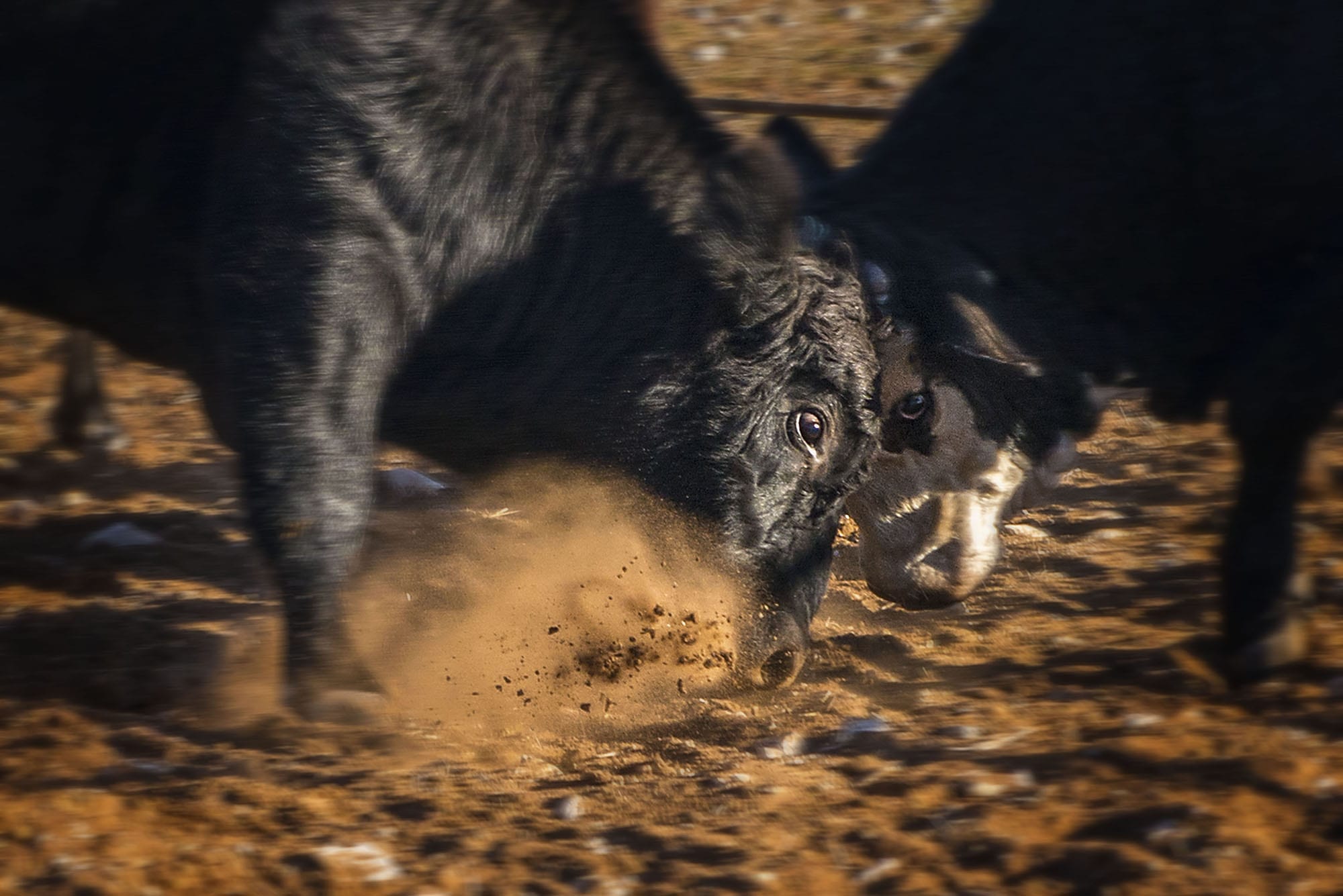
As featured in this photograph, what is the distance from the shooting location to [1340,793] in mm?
→ 2779

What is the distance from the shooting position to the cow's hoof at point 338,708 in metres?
3.32

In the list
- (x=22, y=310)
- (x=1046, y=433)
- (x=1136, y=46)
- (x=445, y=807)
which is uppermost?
(x=1136, y=46)

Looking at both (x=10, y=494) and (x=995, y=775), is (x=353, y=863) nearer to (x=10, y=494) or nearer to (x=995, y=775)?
(x=995, y=775)

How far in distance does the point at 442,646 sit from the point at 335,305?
3.22 feet

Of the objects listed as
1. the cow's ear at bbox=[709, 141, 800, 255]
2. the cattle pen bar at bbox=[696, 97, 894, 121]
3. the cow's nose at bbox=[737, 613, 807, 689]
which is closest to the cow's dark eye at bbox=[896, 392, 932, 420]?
the cow's ear at bbox=[709, 141, 800, 255]

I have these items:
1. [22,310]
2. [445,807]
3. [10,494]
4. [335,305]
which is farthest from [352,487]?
[10,494]

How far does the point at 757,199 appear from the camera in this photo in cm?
338

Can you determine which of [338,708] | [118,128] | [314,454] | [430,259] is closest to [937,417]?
[430,259]

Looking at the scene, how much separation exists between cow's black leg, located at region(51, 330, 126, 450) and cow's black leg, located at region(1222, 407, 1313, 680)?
11.9 feet

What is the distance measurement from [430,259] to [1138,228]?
1.70 m

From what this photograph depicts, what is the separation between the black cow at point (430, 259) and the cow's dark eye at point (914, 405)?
0.17m

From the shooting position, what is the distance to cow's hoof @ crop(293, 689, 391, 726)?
3.32 metres

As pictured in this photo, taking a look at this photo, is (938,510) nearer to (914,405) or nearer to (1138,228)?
(914,405)

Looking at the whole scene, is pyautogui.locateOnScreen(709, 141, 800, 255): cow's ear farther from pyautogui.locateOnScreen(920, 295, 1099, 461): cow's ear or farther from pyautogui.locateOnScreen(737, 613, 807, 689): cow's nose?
pyautogui.locateOnScreen(737, 613, 807, 689): cow's nose
